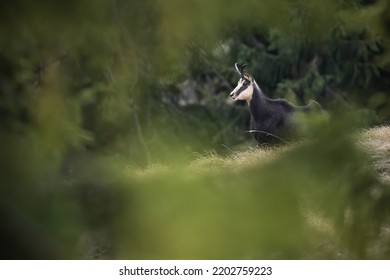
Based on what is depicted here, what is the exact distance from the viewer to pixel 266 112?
6273mm

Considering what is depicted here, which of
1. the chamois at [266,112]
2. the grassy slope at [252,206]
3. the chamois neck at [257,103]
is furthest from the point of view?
the chamois neck at [257,103]

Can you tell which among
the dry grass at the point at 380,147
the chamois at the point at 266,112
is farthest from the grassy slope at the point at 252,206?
the chamois at the point at 266,112

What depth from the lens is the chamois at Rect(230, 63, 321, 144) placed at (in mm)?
5785

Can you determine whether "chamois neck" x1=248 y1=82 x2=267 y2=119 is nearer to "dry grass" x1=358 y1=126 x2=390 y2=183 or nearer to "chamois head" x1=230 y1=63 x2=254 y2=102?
"chamois head" x1=230 y1=63 x2=254 y2=102

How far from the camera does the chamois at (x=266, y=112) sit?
579 centimetres

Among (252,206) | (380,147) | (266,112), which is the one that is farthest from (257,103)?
(252,206)

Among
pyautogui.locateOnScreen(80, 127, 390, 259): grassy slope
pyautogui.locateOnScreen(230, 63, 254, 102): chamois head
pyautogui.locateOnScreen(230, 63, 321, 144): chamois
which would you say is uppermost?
pyautogui.locateOnScreen(230, 63, 254, 102): chamois head

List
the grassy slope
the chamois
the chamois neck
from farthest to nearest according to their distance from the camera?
the chamois neck, the chamois, the grassy slope

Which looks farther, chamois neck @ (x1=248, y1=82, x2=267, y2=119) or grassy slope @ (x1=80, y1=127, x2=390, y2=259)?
chamois neck @ (x1=248, y1=82, x2=267, y2=119)

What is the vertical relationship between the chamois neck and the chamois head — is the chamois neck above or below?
below

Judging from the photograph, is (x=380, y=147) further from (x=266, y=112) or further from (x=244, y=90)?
(x=244, y=90)

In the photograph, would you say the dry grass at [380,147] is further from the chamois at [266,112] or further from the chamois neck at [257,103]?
the chamois neck at [257,103]

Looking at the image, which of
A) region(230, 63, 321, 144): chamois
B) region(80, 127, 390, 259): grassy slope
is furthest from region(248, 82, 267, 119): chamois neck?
region(80, 127, 390, 259): grassy slope

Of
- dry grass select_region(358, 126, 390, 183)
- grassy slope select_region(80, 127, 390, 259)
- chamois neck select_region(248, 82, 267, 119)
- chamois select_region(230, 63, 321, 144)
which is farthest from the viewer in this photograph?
chamois neck select_region(248, 82, 267, 119)
